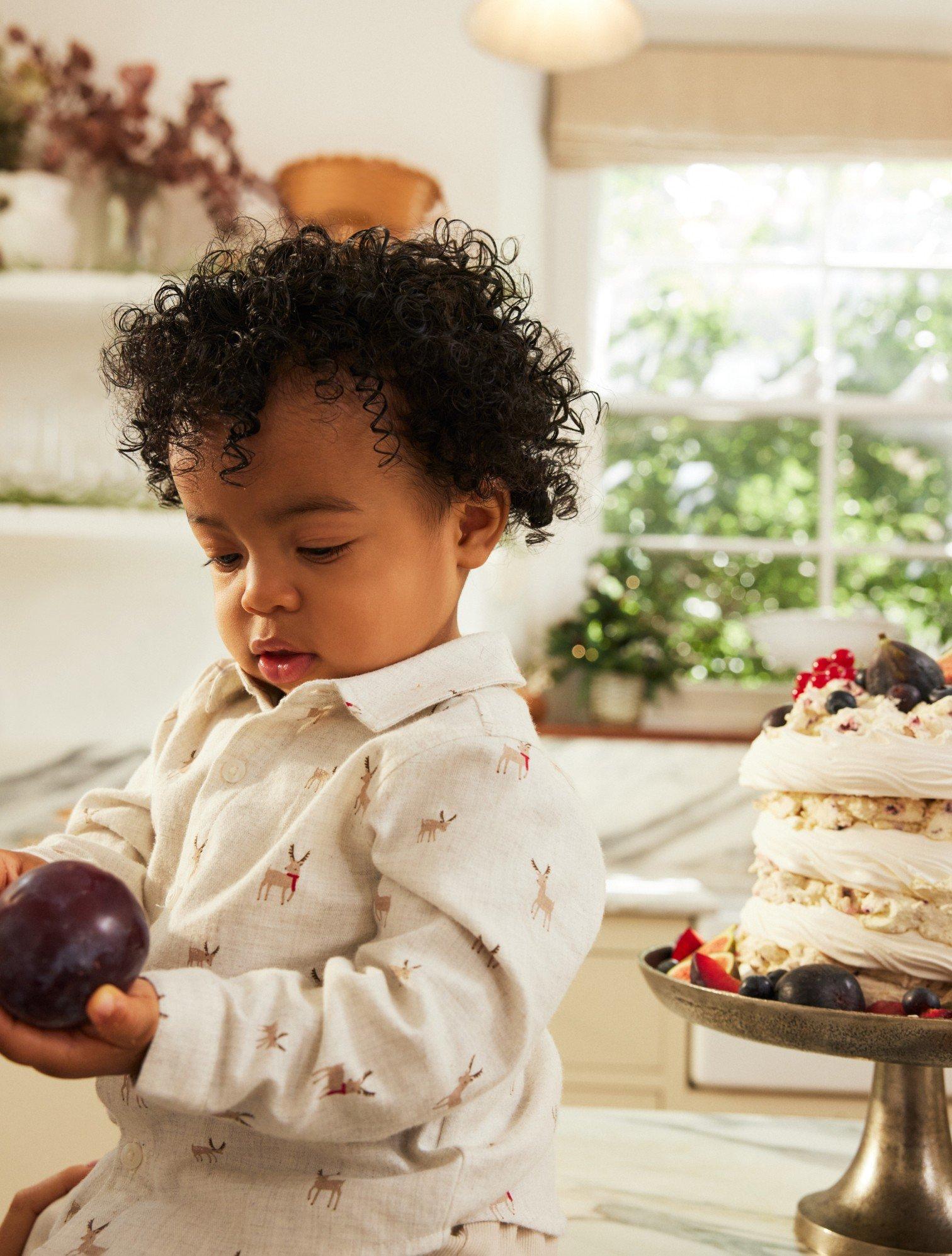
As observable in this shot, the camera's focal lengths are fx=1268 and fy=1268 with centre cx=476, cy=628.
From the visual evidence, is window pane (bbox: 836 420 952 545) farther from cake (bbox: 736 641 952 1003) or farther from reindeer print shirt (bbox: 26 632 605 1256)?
reindeer print shirt (bbox: 26 632 605 1256)

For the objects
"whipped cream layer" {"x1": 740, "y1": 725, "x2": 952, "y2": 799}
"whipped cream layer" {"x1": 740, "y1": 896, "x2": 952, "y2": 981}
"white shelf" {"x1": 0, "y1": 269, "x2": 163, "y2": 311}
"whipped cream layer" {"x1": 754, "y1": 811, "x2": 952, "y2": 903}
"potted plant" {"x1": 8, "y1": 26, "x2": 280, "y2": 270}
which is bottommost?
"whipped cream layer" {"x1": 740, "y1": 896, "x2": 952, "y2": 981}

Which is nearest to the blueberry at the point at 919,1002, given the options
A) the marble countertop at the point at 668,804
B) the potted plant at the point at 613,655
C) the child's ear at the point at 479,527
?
the child's ear at the point at 479,527

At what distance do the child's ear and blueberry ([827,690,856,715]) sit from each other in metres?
0.38

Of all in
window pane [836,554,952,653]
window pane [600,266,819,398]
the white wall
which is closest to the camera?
the white wall

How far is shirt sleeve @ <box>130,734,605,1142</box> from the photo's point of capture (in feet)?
2.17

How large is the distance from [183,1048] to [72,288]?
208 cm

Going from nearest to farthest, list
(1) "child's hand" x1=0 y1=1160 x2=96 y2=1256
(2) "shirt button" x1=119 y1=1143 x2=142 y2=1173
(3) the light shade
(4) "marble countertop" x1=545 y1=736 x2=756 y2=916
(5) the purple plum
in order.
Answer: (5) the purple plum
(2) "shirt button" x1=119 y1=1143 x2=142 y2=1173
(1) "child's hand" x1=0 y1=1160 x2=96 y2=1256
(3) the light shade
(4) "marble countertop" x1=545 y1=736 x2=756 y2=916

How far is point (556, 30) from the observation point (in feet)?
7.14

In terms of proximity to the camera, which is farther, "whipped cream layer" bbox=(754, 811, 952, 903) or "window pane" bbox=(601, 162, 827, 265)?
"window pane" bbox=(601, 162, 827, 265)

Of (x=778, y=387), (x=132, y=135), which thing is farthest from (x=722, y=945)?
(x=778, y=387)

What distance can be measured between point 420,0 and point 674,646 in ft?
5.20

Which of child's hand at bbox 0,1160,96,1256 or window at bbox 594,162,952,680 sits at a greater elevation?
window at bbox 594,162,952,680

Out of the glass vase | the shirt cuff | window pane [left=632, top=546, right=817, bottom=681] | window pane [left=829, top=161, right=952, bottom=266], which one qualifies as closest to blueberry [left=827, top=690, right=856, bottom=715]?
the shirt cuff

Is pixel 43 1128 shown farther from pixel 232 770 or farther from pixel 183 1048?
pixel 183 1048
